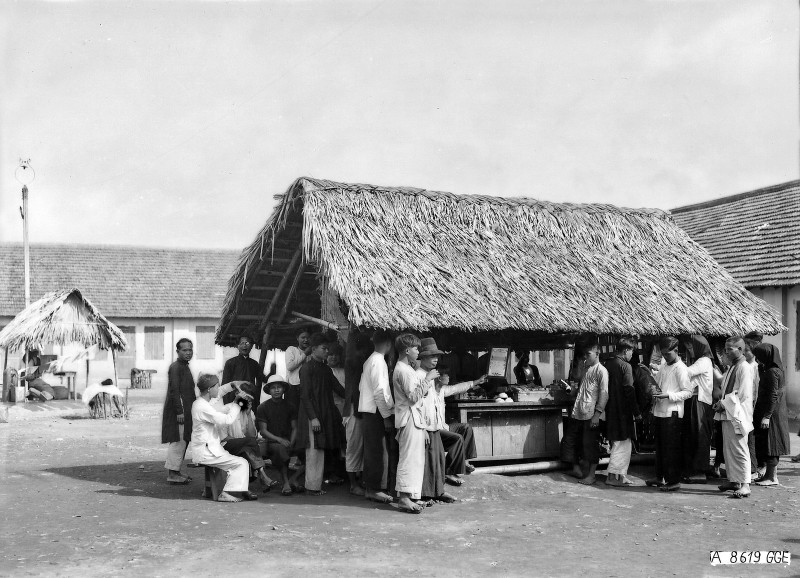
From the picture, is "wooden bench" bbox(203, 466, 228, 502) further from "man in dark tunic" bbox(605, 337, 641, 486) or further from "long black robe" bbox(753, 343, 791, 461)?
Answer: "long black robe" bbox(753, 343, 791, 461)

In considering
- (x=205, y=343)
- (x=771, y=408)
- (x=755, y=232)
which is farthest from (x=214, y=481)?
(x=205, y=343)

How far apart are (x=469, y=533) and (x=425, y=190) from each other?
17.9 ft

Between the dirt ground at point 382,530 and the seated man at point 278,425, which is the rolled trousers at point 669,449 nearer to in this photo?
the dirt ground at point 382,530

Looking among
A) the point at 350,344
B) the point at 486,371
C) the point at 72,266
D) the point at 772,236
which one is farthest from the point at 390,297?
the point at 72,266

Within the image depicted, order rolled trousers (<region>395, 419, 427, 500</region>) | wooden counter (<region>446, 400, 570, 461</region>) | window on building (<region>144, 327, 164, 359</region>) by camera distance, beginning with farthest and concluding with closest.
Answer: window on building (<region>144, 327, 164, 359</region>) < wooden counter (<region>446, 400, 570, 461</region>) < rolled trousers (<region>395, 419, 427, 500</region>)

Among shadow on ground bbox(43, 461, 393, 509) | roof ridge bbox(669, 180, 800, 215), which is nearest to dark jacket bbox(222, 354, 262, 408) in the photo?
shadow on ground bbox(43, 461, 393, 509)

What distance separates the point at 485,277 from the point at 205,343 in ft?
72.4

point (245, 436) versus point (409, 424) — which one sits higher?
point (409, 424)

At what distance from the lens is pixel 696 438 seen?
32.9ft

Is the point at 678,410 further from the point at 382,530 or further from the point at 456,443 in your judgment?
the point at 382,530

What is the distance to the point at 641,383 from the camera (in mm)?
10039

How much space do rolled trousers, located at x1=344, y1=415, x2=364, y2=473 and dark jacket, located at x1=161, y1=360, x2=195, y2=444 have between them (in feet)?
6.66

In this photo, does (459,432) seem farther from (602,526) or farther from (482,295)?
(602,526)

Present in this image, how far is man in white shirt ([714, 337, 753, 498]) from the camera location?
922cm
